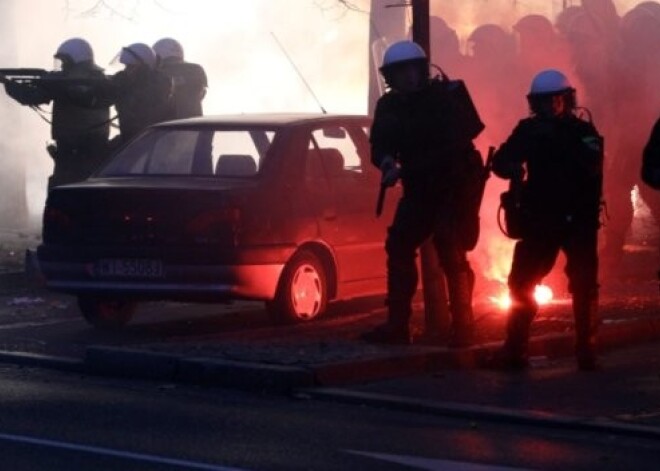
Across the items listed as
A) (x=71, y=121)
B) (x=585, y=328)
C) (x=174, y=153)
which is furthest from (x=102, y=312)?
(x=585, y=328)

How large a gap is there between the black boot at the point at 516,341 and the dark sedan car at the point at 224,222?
2.11 meters

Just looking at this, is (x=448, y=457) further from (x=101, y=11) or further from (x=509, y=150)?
(x=101, y=11)

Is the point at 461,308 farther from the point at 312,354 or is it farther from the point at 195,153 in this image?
the point at 195,153

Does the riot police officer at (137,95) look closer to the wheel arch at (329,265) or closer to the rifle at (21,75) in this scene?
the rifle at (21,75)

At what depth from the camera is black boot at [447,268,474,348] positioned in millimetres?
11594

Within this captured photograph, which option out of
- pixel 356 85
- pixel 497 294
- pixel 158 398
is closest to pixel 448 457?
pixel 158 398

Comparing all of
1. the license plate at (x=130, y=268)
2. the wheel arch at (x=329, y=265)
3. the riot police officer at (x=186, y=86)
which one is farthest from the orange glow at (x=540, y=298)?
the riot police officer at (x=186, y=86)

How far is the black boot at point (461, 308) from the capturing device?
1159 cm

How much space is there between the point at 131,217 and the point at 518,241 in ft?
9.66

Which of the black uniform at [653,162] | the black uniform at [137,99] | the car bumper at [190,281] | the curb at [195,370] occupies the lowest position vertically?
the curb at [195,370]

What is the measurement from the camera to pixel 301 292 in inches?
516

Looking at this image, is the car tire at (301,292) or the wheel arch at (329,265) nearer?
the car tire at (301,292)

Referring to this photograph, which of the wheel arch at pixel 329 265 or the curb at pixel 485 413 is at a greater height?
the wheel arch at pixel 329 265

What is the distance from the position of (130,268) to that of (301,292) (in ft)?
4.04
